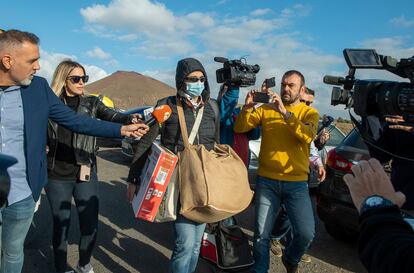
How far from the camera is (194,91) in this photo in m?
3.29

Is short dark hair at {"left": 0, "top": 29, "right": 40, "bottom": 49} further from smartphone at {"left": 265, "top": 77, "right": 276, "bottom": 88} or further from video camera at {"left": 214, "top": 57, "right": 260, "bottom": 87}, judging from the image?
smartphone at {"left": 265, "top": 77, "right": 276, "bottom": 88}

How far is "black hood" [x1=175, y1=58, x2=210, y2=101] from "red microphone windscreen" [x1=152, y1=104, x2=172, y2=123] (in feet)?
0.88

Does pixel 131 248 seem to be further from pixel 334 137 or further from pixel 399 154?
pixel 334 137

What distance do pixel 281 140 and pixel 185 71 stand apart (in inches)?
42.7

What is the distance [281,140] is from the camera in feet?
11.9

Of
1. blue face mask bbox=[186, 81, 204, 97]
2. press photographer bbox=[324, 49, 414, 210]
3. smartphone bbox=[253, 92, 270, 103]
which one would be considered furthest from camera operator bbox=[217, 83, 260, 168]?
press photographer bbox=[324, 49, 414, 210]

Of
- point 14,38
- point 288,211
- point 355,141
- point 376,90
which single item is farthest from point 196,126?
point 355,141

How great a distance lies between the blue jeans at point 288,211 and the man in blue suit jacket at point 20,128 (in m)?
1.86

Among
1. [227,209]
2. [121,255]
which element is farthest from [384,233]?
[121,255]

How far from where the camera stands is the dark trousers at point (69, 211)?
3.54 meters

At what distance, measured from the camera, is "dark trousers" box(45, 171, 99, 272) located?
354cm

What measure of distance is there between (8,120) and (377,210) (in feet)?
7.64

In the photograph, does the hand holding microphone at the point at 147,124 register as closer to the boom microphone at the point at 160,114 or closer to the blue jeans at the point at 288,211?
the boom microphone at the point at 160,114

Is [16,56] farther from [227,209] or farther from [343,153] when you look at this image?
[343,153]
